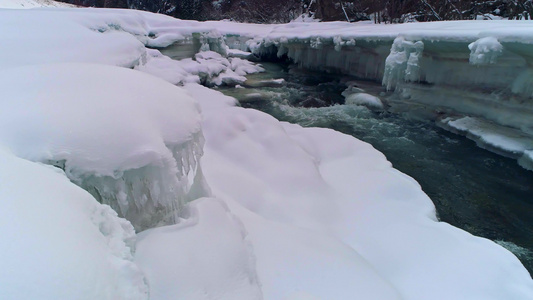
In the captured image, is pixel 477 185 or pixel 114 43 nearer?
pixel 477 185

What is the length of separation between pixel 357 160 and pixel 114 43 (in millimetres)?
4256

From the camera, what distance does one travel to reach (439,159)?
19.6 ft

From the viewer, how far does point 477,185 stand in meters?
5.14

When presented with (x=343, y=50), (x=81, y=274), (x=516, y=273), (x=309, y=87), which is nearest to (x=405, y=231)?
(x=516, y=273)

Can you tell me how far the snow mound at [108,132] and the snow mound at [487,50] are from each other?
549 centimetres

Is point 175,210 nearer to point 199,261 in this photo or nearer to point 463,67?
point 199,261

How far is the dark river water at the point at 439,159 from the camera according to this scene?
4246mm

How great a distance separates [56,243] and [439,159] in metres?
6.14

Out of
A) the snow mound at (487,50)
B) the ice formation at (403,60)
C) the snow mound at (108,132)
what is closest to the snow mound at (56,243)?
the snow mound at (108,132)

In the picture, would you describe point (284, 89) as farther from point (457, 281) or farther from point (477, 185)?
point (457, 281)

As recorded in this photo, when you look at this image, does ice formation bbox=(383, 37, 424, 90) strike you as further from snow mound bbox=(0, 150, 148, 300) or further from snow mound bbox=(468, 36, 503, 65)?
snow mound bbox=(0, 150, 148, 300)

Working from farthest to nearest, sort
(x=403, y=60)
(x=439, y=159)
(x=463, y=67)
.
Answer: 1. (x=403, y=60)
2. (x=463, y=67)
3. (x=439, y=159)

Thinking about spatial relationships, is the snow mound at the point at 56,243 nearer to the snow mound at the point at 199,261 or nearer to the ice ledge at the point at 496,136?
the snow mound at the point at 199,261

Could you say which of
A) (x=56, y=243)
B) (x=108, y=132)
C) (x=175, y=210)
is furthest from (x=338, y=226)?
(x=56, y=243)
